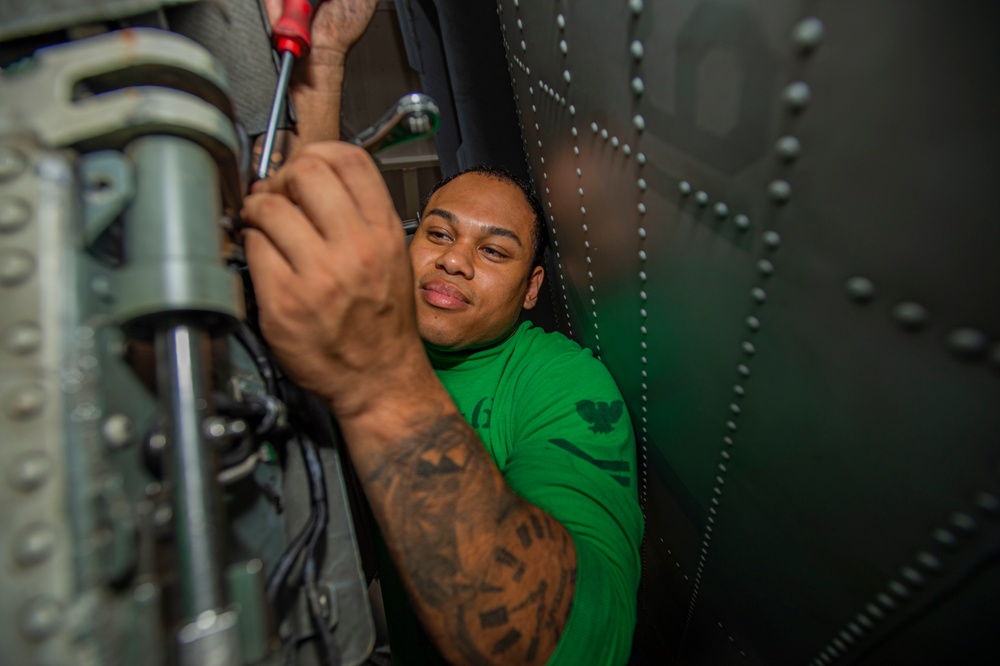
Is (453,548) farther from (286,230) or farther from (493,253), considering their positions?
(493,253)

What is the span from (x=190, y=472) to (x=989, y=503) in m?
0.71

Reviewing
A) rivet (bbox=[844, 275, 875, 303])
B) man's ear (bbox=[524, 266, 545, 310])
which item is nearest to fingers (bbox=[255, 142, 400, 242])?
rivet (bbox=[844, 275, 875, 303])

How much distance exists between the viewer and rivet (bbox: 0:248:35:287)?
35cm

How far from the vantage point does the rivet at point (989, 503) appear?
43 centimetres

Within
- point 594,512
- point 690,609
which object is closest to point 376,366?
point 594,512

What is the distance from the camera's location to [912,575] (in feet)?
1.75

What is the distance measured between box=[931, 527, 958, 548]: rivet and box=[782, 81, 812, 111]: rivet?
45cm

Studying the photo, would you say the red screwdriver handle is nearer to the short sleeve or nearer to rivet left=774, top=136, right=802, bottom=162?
rivet left=774, top=136, right=802, bottom=162

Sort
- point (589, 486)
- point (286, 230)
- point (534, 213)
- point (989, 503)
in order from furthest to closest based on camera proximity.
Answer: point (534, 213) < point (589, 486) < point (286, 230) < point (989, 503)

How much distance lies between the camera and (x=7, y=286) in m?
0.36

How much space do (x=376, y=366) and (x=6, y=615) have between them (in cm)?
39

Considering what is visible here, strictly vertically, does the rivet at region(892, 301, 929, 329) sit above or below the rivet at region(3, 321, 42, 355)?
below

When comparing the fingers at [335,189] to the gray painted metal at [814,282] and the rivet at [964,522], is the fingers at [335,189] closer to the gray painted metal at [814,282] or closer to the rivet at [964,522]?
the gray painted metal at [814,282]

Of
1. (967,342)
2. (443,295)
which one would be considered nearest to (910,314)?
(967,342)
